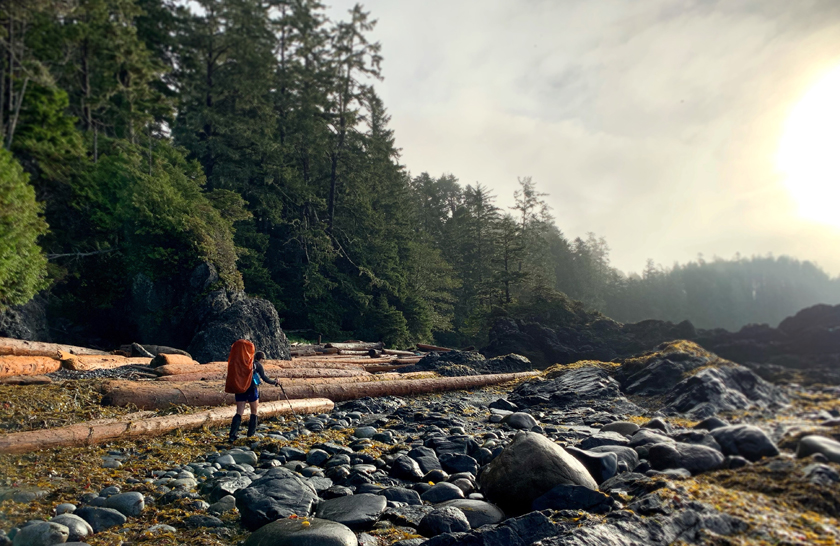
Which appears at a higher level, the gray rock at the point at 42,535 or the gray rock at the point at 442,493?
the gray rock at the point at 42,535

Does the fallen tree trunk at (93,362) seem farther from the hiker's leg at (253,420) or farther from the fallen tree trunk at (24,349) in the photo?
Result: the hiker's leg at (253,420)

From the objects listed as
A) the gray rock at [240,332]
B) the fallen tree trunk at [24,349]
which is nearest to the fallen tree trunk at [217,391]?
the gray rock at [240,332]

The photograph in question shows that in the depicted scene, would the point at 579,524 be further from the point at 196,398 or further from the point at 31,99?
the point at 31,99

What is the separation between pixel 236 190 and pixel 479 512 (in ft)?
93.5

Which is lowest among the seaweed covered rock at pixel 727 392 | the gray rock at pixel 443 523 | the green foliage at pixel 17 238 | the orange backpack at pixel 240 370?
the gray rock at pixel 443 523

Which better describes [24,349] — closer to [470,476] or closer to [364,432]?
[364,432]

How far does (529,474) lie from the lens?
4.00 metres

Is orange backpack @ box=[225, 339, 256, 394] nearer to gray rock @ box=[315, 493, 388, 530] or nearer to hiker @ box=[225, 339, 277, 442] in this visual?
hiker @ box=[225, 339, 277, 442]

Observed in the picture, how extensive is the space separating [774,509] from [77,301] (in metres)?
23.0

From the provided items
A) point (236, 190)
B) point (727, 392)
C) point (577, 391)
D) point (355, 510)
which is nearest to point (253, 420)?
point (355, 510)

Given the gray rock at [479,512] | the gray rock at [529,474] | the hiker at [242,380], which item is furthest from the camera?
the hiker at [242,380]

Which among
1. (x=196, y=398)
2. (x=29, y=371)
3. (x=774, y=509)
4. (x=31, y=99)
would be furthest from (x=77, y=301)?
(x=774, y=509)

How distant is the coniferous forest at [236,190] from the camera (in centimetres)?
1325

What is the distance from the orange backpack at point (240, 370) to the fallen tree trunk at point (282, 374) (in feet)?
10.1
